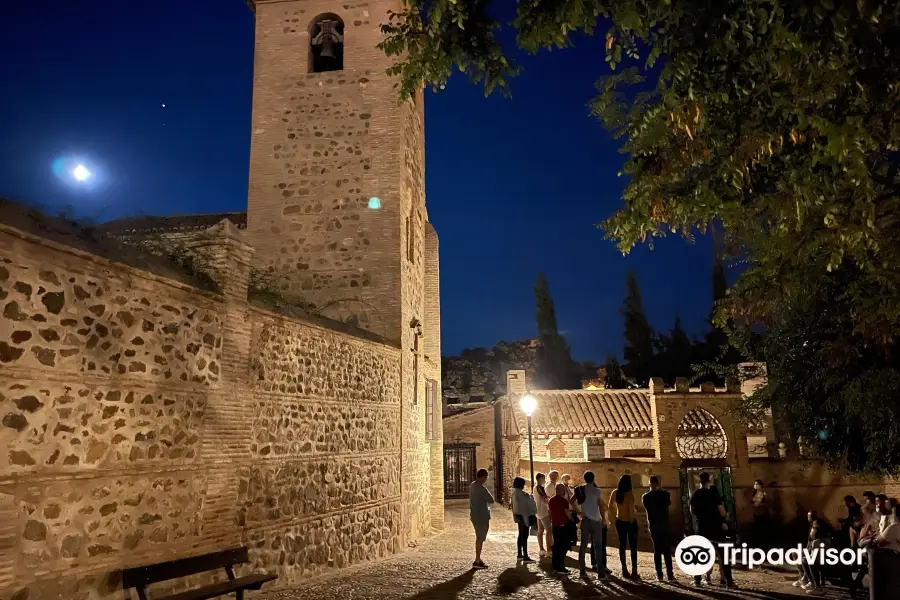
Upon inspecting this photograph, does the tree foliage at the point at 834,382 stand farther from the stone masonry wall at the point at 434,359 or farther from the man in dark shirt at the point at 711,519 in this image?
the stone masonry wall at the point at 434,359

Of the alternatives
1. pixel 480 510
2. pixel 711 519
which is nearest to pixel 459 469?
pixel 480 510

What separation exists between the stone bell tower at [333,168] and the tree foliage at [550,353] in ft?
106

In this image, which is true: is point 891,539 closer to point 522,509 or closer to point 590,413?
point 522,509

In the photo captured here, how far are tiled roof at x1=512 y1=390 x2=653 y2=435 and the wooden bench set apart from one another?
44.2ft

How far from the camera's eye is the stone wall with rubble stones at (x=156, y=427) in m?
4.31

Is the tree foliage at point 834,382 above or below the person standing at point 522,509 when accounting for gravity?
above

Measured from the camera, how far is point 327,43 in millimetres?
12758

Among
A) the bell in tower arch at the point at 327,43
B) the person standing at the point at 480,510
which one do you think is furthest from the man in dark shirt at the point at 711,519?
the bell in tower arch at the point at 327,43

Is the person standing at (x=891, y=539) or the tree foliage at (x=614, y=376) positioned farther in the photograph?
the tree foliage at (x=614, y=376)

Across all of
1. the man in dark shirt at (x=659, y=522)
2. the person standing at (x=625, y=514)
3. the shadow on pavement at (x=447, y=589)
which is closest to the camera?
the shadow on pavement at (x=447, y=589)

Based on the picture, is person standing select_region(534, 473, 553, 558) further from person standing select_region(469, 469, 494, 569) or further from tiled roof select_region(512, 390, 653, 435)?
tiled roof select_region(512, 390, 653, 435)

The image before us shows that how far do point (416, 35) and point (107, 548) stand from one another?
5.00 meters

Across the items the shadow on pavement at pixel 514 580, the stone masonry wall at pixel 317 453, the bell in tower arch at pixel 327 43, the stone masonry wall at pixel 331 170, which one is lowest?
the shadow on pavement at pixel 514 580

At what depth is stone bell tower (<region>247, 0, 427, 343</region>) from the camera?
37.8ft
